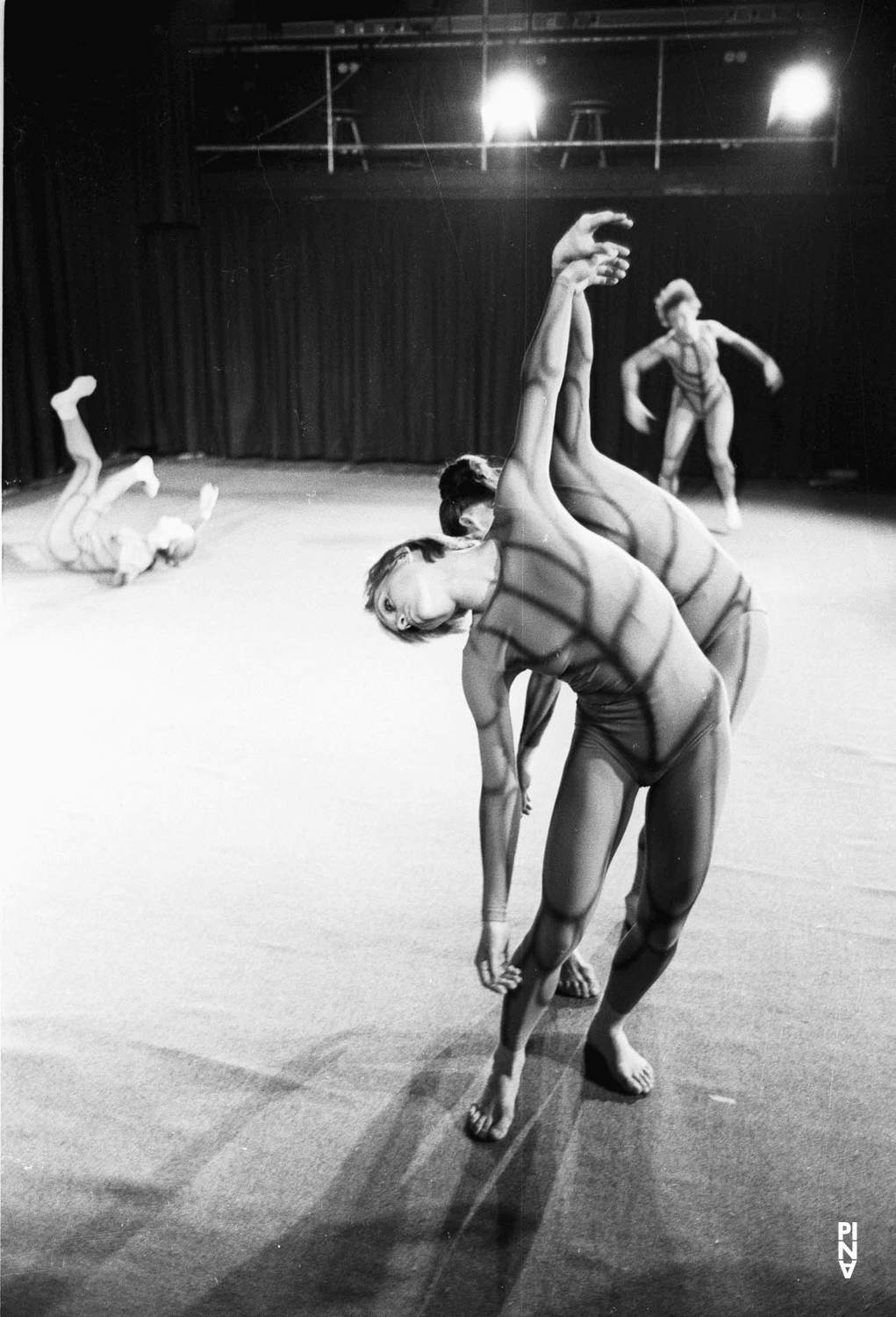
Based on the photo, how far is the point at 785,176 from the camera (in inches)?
273

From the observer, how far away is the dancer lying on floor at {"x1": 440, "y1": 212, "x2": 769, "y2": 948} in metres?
1.73

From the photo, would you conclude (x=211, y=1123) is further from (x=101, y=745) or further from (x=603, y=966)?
(x=101, y=745)

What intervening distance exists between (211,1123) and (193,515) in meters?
5.19

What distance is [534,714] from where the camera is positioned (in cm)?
221

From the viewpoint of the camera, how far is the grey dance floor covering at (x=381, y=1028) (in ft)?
5.40

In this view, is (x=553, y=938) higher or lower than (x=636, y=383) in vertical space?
lower

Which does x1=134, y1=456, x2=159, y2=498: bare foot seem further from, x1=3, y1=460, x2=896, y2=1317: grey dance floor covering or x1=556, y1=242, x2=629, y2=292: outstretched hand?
x1=556, y1=242, x2=629, y2=292: outstretched hand

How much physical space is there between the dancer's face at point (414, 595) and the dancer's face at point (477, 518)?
17 centimetres

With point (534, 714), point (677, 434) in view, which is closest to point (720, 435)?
point (677, 434)

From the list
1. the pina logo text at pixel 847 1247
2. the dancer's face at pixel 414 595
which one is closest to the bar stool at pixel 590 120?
the dancer's face at pixel 414 595

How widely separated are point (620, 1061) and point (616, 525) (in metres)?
0.93

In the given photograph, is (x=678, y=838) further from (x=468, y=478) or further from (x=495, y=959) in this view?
(x=468, y=478)

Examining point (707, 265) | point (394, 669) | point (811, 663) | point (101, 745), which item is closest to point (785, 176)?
point (707, 265)

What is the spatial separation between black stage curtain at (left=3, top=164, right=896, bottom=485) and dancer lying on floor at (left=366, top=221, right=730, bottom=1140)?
6659mm
